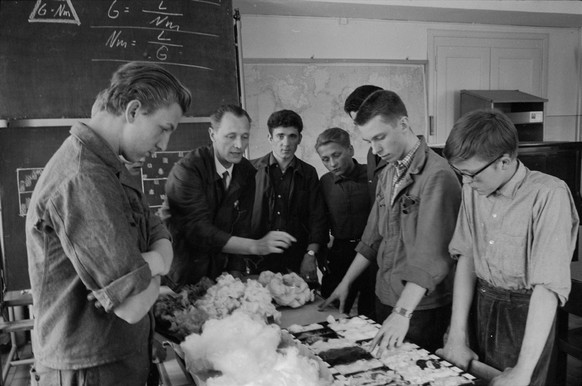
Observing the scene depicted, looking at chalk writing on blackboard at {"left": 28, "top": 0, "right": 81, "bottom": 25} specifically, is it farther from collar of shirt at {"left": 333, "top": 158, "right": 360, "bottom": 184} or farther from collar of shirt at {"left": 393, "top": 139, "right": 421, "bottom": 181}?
collar of shirt at {"left": 393, "top": 139, "right": 421, "bottom": 181}

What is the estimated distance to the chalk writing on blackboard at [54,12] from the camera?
284 centimetres

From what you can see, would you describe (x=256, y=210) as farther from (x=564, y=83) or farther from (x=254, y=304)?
(x=564, y=83)

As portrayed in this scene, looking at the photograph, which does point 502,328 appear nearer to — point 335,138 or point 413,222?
point 413,222

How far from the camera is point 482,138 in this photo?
66.2 inches

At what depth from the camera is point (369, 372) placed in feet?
5.01

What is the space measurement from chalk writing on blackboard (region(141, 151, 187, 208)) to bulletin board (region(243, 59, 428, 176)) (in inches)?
68.0

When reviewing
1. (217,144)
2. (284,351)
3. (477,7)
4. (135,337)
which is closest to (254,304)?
(284,351)

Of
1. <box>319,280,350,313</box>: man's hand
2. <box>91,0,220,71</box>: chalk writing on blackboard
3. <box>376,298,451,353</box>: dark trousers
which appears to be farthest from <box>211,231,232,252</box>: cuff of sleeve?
<box>91,0,220,71</box>: chalk writing on blackboard

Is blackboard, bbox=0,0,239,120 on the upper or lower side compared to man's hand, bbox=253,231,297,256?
upper

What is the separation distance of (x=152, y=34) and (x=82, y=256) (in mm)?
2382

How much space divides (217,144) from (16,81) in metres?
1.24

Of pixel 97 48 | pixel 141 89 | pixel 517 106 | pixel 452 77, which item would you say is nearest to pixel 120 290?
pixel 141 89

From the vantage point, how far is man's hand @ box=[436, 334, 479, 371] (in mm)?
1721

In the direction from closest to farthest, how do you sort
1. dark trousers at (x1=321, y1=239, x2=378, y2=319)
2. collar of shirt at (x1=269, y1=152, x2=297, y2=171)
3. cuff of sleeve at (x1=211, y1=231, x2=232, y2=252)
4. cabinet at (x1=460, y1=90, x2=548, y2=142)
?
cuff of sleeve at (x1=211, y1=231, x2=232, y2=252) → dark trousers at (x1=321, y1=239, x2=378, y2=319) → collar of shirt at (x1=269, y1=152, x2=297, y2=171) → cabinet at (x1=460, y1=90, x2=548, y2=142)
